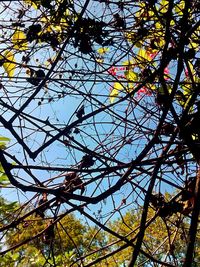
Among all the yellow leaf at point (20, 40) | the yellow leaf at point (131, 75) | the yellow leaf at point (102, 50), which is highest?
the yellow leaf at point (20, 40)

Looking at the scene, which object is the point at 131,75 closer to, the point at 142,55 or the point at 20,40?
the point at 142,55

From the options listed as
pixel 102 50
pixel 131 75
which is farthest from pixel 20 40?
pixel 131 75

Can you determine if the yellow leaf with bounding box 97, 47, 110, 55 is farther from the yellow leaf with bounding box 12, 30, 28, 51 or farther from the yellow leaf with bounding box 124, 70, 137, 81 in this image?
the yellow leaf with bounding box 12, 30, 28, 51

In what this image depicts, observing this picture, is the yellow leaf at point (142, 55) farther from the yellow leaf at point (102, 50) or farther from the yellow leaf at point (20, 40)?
the yellow leaf at point (20, 40)

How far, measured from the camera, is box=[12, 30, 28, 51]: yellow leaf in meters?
1.12

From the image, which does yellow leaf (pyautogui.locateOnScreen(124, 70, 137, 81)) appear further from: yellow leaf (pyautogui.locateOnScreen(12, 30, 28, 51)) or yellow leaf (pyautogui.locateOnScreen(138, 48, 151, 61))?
yellow leaf (pyautogui.locateOnScreen(12, 30, 28, 51))

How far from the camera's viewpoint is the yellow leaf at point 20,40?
112 cm

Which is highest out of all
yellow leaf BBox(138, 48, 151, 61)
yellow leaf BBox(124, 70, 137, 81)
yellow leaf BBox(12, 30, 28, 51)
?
yellow leaf BBox(12, 30, 28, 51)

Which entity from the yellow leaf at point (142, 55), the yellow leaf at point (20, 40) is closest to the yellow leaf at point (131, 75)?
the yellow leaf at point (142, 55)

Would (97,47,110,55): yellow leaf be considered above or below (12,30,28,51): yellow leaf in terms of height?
below

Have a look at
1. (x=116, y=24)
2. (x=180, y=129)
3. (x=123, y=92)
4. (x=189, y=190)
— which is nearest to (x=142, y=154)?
(x=180, y=129)

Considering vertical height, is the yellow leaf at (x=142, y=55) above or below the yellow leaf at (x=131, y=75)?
above

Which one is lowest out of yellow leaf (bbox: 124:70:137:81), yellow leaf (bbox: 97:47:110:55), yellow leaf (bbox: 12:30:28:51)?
yellow leaf (bbox: 124:70:137:81)

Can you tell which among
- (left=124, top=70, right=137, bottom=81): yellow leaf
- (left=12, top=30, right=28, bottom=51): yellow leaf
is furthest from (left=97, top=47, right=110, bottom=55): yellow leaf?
(left=12, top=30, right=28, bottom=51): yellow leaf
